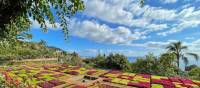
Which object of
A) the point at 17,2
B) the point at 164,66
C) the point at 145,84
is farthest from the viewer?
the point at 164,66

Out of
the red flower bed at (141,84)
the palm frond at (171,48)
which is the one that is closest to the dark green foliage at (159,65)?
the palm frond at (171,48)

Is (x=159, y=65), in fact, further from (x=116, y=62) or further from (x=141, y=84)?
(x=141, y=84)

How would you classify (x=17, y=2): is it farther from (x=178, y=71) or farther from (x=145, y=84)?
(x=178, y=71)

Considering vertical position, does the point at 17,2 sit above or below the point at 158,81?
above

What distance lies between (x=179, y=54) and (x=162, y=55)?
5447 mm

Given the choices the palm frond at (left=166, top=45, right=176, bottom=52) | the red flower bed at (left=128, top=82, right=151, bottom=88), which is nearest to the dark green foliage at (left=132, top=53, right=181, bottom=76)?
the palm frond at (left=166, top=45, right=176, bottom=52)

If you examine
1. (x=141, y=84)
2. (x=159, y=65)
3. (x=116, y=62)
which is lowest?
(x=141, y=84)

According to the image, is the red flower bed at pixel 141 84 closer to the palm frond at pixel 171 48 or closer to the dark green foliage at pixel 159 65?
the dark green foliage at pixel 159 65

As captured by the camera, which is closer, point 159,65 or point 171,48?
point 159,65

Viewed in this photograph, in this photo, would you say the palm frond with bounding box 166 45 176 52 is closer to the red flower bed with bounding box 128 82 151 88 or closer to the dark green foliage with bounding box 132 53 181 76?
the dark green foliage with bounding box 132 53 181 76

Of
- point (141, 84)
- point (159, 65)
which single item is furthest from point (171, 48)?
point (141, 84)

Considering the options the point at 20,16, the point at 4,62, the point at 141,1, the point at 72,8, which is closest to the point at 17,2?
the point at 20,16

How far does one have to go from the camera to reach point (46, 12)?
18.0 ft

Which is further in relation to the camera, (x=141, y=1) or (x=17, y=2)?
(x=17, y=2)
